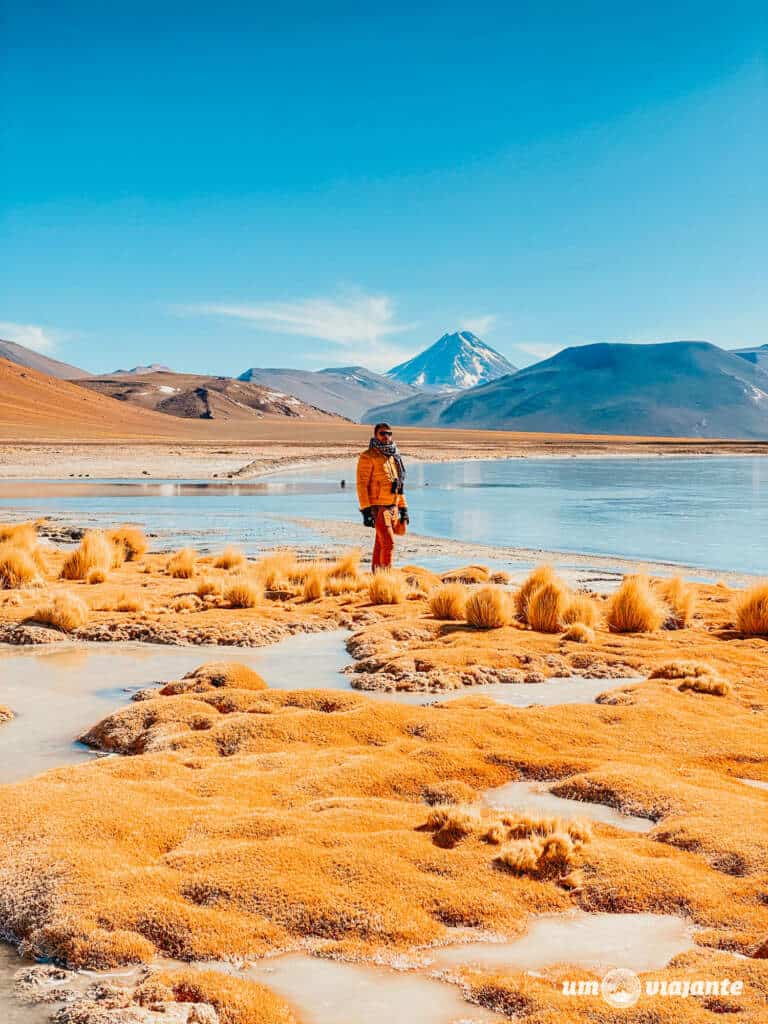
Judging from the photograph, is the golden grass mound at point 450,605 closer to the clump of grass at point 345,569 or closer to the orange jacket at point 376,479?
the orange jacket at point 376,479

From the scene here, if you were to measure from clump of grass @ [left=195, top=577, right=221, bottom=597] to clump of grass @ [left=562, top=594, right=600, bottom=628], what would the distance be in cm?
491

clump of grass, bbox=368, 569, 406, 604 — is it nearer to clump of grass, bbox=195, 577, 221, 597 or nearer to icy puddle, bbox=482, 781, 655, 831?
clump of grass, bbox=195, 577, 221, 597

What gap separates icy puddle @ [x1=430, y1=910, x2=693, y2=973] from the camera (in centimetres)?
362

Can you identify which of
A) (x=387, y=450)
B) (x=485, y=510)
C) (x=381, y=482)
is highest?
(x=387, y=450)

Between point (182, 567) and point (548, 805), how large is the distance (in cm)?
1049

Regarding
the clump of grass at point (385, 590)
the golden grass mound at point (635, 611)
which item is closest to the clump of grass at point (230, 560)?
the clump of grass at point (385, 590)

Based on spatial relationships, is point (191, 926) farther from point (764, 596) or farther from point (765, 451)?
point (765, 451)

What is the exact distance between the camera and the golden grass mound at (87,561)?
14617 millimetres

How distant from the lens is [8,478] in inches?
1704

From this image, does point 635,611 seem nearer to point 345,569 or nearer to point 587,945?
point 345,569

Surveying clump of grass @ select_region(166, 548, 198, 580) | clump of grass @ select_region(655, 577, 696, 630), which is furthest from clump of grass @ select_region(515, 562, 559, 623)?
clump of grass @ select_region(166, 548, 198, 580)

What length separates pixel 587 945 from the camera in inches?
148

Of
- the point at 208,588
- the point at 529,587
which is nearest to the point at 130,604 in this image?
the point at 208,588

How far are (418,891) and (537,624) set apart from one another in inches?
277
